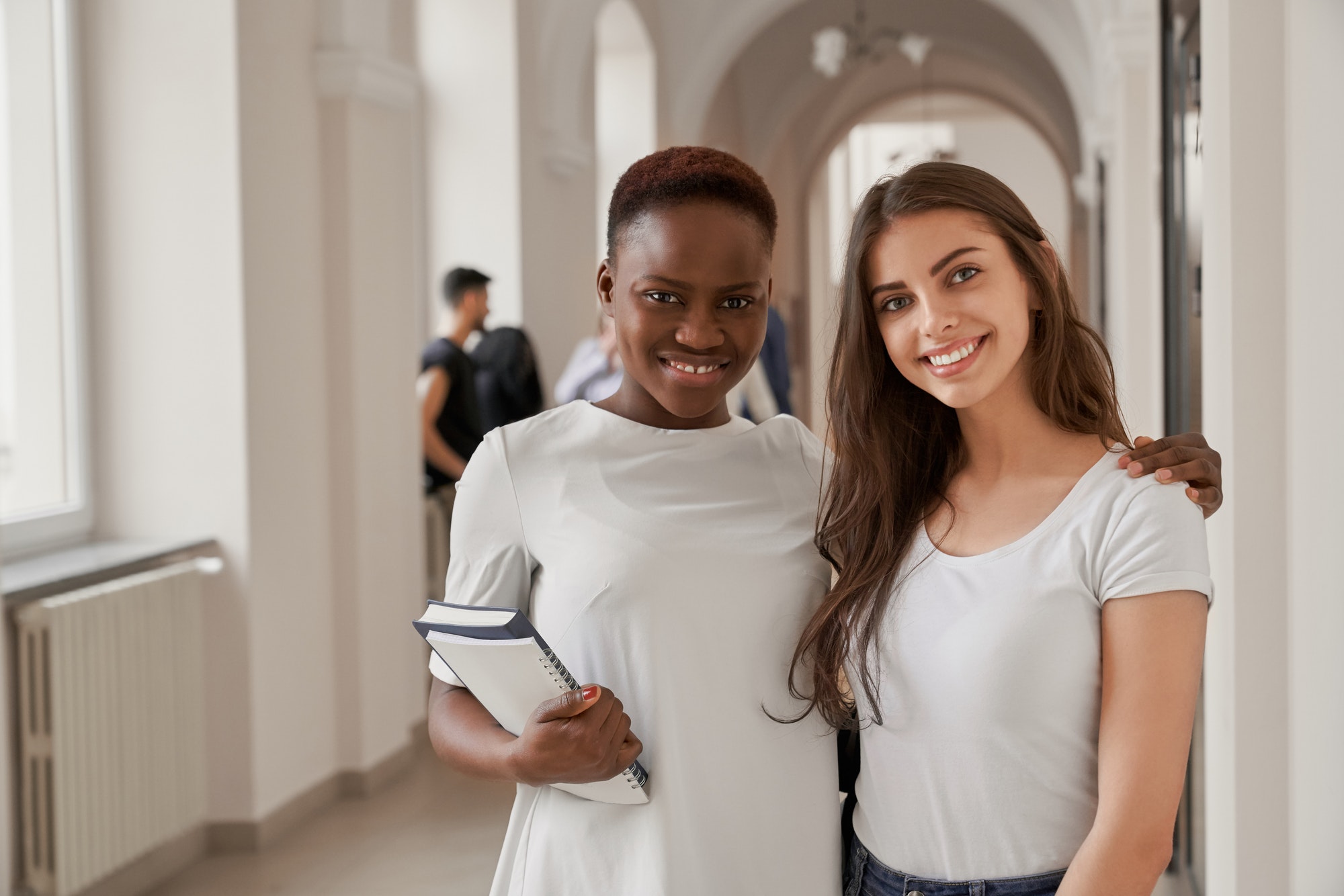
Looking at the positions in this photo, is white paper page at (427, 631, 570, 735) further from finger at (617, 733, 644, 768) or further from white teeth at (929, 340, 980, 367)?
white teeth at (929, 340, 980, 367)

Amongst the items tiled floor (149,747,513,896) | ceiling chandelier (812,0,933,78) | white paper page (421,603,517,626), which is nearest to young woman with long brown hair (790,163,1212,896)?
white paper page (421,603,517,626)

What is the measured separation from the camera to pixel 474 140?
757 centimetres

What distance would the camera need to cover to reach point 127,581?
3986mm

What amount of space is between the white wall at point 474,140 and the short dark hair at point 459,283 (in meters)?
1.13

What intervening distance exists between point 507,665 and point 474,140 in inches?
258

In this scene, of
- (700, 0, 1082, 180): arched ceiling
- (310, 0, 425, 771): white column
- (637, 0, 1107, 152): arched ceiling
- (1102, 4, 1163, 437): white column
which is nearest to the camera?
(310, 0, 425, 771): white column

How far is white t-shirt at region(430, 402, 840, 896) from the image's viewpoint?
4.95 feet

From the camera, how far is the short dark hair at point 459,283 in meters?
6.45

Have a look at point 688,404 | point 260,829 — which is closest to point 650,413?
point 688,404

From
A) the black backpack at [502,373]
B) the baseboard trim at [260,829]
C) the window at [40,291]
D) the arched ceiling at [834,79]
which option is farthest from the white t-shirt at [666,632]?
the arched ceiling at [834,79]

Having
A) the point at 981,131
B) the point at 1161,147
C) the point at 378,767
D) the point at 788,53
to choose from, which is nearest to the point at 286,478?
the point at 378,767

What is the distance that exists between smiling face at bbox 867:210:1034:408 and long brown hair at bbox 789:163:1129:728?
0.9 inches

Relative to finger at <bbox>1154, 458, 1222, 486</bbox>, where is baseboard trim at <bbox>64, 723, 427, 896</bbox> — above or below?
below

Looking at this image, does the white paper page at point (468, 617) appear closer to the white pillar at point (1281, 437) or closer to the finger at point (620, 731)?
the finger at point (620, 731)
